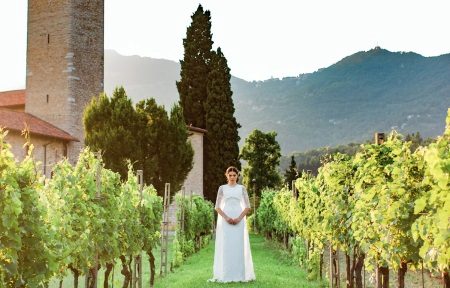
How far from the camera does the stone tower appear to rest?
3192 centimetres

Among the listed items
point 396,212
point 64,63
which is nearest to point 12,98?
point 64,63

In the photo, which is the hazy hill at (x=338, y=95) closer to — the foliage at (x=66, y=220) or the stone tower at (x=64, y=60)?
the stone tower at (x=64, y=60)

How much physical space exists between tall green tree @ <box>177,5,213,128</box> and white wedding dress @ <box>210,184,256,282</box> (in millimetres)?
25872

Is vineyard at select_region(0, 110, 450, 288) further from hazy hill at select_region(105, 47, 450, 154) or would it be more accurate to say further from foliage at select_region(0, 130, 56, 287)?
hazy hill at select_region(105, 47, 450, 154)

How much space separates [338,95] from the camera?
4793 inches

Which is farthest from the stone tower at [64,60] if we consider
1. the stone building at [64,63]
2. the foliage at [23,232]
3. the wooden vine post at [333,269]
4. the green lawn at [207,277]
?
the foliage at [23,232]

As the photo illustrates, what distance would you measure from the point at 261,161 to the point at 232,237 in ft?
129

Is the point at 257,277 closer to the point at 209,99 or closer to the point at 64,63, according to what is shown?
the point at 64,63

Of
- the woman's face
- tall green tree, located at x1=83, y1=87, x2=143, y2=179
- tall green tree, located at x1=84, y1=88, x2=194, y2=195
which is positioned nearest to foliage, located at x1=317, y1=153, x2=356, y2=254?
the woman's face

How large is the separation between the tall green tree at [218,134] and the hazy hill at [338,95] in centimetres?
6469

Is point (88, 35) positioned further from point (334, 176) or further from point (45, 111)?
point (334, 176)

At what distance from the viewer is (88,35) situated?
1289 inches

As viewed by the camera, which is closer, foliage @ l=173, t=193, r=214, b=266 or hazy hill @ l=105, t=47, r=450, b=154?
foliage @ l=173, t=193, r=214, b=266

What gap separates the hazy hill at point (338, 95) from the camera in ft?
348
